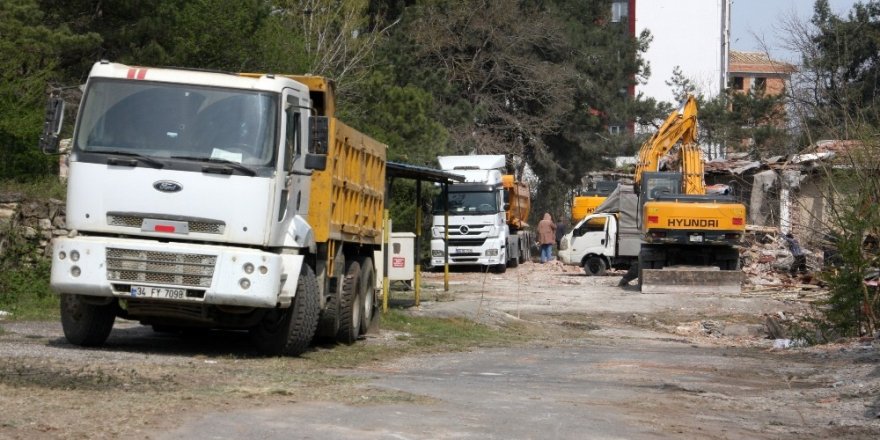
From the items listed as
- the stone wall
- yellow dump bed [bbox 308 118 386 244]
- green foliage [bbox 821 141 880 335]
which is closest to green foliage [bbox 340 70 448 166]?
the stone wall

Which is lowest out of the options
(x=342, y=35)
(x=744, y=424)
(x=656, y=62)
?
(x=744, y=424)

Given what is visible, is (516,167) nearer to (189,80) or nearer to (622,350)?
(622,350)

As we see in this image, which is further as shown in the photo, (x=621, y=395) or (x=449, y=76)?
(x=449, y=76)

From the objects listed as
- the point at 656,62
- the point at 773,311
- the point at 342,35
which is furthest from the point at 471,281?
the point at 656,62

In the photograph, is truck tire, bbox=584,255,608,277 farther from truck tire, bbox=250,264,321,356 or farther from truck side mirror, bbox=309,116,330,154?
truck side mirror, bbox=309,116,330,154

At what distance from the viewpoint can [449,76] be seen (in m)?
50.9

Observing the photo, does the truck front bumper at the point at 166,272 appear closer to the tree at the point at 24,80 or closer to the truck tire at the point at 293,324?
the truck tire at the point at 293,324

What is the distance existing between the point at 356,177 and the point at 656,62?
7942 centimetres

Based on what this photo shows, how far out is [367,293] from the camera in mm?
17438

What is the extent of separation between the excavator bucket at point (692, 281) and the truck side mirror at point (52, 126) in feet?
61.9

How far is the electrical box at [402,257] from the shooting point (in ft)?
77.5

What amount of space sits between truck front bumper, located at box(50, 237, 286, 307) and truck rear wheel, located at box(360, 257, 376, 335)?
4.33m

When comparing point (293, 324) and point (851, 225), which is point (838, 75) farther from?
point (293, 324)

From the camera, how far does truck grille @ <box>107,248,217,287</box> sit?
12719 millimetres
